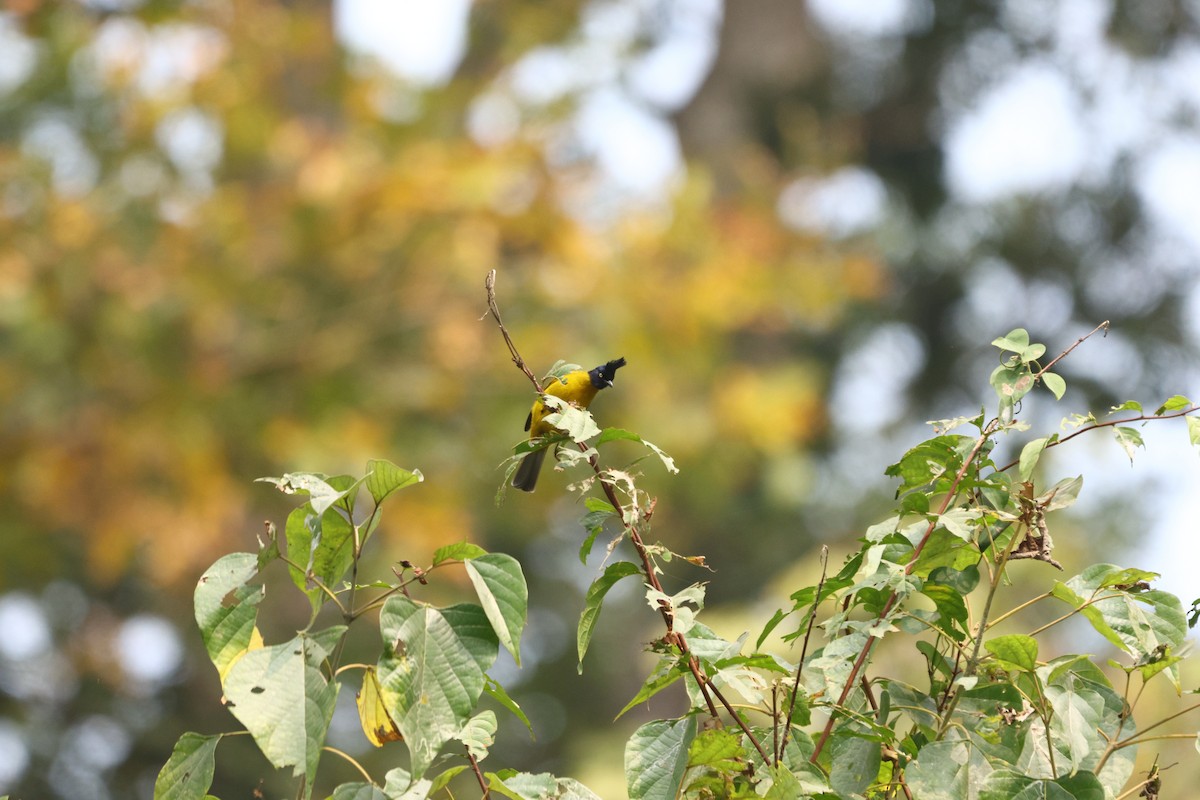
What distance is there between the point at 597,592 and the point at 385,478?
20cm

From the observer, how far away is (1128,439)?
0.97m

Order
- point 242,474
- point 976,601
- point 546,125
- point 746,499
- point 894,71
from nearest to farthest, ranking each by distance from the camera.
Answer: point 976,601, point 242,474, point 546,125, point 746,499, point 894,71

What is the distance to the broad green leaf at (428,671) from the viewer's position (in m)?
0.85

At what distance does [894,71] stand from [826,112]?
69 cm

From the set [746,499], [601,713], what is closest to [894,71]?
[746,499]

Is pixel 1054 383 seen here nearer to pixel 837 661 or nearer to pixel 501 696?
pixel 837 661

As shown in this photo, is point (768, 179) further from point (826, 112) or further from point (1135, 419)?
point (1135, 419)

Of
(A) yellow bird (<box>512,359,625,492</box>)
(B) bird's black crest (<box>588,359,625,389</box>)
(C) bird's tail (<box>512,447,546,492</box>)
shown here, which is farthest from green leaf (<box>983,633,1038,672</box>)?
(C) bird's tail (<box>512,447,546,492</box>)

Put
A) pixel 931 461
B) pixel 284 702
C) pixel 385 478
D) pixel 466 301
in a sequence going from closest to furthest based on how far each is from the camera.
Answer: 1. pixel 284 702
2. pixel 385 478
3. pixel 931 461
4. pixel 466 301

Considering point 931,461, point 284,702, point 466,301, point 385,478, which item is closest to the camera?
point 284,702

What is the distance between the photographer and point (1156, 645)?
3.03 ft

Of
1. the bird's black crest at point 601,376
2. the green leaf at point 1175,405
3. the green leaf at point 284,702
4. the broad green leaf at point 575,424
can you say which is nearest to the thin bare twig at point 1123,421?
the green leaf at point 1175,405

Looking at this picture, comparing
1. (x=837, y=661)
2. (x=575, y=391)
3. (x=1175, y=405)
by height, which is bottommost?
(x=837, y=661)

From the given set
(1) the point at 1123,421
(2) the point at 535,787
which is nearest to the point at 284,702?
(2) the point at 535,787
